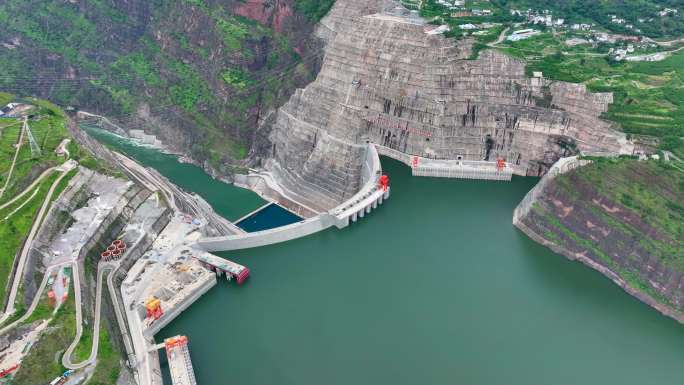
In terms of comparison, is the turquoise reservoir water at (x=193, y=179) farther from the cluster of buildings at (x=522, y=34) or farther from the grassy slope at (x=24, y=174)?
the cluster of buildings at (x=522, y=34)

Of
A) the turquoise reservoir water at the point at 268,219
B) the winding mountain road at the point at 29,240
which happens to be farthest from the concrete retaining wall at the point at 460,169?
the winding mountain road at the point at 29,240

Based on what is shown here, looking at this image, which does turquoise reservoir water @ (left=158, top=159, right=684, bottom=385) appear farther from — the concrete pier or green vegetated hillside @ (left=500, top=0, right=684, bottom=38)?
green vegetated hillside @ (left=500, top=0, right=684, bottom=38)

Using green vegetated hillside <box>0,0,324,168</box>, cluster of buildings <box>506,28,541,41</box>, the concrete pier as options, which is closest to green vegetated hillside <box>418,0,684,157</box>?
cluster of buildings <box>506,28,541,41</box>

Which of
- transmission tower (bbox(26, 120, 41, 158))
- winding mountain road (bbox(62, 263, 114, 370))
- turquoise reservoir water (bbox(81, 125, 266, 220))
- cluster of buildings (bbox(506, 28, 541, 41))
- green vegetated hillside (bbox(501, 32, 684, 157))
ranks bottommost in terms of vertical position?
turquoise reservoir water (bbox(81, 125, 266, 220))

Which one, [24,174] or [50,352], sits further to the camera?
[24,174]

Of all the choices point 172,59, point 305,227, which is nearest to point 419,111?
point 305,227

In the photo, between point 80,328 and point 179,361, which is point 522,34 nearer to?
point 179,361

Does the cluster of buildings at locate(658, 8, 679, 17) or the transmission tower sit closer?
the transmission tower
